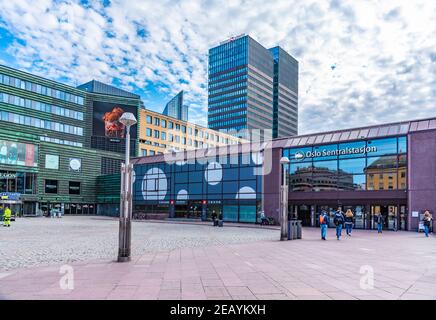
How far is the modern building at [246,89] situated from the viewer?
15250 cm

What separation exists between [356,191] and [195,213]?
70.7 feet

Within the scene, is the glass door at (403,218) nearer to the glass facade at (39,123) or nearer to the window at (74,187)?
the window at (74,187)

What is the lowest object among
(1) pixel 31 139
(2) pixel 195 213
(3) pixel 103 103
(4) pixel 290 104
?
(2) pixel 195 213

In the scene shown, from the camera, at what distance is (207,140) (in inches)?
3952

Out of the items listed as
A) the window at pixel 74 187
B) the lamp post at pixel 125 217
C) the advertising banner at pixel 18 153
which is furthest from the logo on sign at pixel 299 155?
the window at pixel 74 187

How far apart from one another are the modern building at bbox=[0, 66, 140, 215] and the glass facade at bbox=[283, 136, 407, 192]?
135 ft

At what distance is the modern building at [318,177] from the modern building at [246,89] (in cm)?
9894

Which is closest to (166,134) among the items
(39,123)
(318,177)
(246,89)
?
(39,123)

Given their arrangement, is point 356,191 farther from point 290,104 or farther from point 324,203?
point 290,104

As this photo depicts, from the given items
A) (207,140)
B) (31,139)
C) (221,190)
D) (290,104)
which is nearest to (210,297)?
(221,190)

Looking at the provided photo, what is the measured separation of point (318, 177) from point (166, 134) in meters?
56.9

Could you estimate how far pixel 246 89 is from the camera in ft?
495
